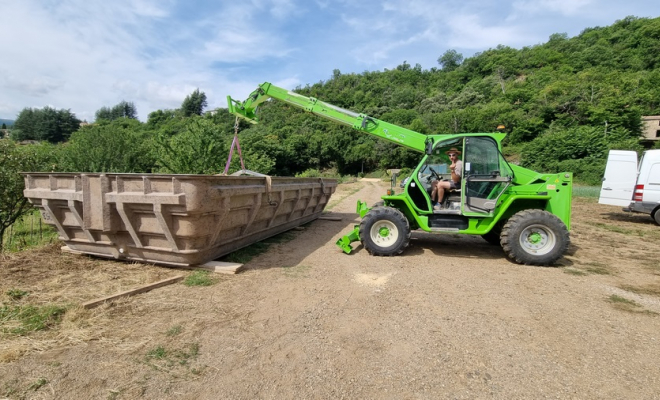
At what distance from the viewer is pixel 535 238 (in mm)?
5887

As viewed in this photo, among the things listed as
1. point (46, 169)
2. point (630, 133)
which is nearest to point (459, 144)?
point (46, 169)

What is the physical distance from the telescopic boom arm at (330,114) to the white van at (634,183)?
8.54 meters

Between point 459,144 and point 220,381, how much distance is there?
229 inches

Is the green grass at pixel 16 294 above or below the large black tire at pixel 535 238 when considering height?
below

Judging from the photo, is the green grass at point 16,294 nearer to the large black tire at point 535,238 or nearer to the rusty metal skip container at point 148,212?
the rusty metal skip container at point 148,212

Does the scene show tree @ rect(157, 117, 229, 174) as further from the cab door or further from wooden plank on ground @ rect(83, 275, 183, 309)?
the cab door

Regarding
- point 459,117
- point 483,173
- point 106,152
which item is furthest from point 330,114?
point 459,117

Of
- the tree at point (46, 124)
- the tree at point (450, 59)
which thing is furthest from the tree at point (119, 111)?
the tree at point (450, 59)

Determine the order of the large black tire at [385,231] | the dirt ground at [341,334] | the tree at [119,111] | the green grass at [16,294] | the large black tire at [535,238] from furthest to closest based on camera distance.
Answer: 1. the tree at [119,111]
2. the large black tire at [385,231]
3. the large black tire at [535,238]
4. the green grass at [16,294]
5. the dirt ground at [341,334]

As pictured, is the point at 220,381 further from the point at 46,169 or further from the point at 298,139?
the point at 298,139

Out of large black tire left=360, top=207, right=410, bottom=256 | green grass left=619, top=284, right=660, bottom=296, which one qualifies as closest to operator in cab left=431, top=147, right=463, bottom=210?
large black tire left=360, top=207, right=410, bottom=256

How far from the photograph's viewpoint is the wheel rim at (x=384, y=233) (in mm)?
6344

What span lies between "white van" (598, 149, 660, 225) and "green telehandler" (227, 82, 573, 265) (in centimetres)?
697

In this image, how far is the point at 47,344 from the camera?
2889 millimetres
